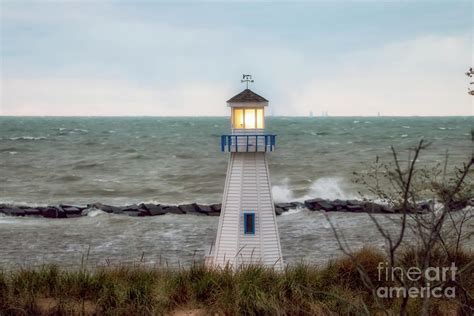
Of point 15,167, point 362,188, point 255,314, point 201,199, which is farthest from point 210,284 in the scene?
point 15,167

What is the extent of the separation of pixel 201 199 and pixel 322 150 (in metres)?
45.3

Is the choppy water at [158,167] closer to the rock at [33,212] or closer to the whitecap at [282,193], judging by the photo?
the whitecap at [282,193]

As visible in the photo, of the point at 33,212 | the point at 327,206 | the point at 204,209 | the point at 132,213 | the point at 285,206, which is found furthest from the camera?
the point at 285,206

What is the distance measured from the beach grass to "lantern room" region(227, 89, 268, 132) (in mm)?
4818

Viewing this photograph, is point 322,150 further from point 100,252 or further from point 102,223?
point 100,252

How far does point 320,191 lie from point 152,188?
14.0 m

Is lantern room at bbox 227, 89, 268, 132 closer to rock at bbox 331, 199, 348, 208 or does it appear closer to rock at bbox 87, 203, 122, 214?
rock at bbox 87, 203, 122, 214

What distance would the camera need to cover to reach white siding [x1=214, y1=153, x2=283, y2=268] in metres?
16.6

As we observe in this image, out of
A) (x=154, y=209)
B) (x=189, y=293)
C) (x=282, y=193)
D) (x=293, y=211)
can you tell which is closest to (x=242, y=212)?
(x=189, y=293)

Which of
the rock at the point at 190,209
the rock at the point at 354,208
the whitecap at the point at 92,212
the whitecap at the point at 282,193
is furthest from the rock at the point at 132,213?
the rock at the point at 354,208

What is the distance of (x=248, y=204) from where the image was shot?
54.6ft

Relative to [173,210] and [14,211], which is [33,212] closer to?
[14,211]

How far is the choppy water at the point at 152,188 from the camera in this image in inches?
1080

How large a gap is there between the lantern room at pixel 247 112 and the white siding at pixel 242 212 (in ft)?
2.63
